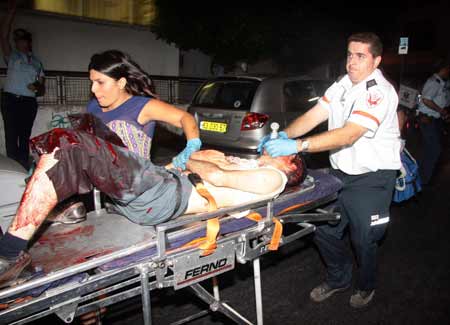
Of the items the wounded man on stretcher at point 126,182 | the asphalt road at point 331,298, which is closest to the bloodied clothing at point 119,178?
the wounded man on stretcher at point 126,182

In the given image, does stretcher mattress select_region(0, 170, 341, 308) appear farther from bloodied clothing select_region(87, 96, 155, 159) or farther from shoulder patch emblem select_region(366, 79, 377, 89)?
shoulder patch emblem select_region(366, 79, 377, 89)

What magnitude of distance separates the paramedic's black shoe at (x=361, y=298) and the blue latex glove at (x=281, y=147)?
1.59 meters

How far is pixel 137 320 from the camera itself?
329 cm

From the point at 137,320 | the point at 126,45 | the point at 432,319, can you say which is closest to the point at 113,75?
the point at 137,320

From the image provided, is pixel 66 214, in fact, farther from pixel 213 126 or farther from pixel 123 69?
pixel 213 126

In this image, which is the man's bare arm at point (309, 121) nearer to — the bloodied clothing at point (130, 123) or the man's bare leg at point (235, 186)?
the man's bare leg at point (235, 186)

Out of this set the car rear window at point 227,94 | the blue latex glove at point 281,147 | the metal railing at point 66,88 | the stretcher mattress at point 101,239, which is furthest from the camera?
the metal railing at point 66,88

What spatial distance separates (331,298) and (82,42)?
12327 mm

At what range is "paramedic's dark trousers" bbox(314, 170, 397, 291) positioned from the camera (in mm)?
3309

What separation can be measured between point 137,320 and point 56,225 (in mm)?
1176

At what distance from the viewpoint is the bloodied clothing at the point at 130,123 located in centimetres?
295

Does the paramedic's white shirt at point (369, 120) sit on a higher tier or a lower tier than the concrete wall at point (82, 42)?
lower

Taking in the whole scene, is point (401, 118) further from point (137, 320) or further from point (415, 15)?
point (415, 15)

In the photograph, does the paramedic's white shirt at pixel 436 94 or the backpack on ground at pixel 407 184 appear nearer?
the backpack on ground at pixel 407 184
